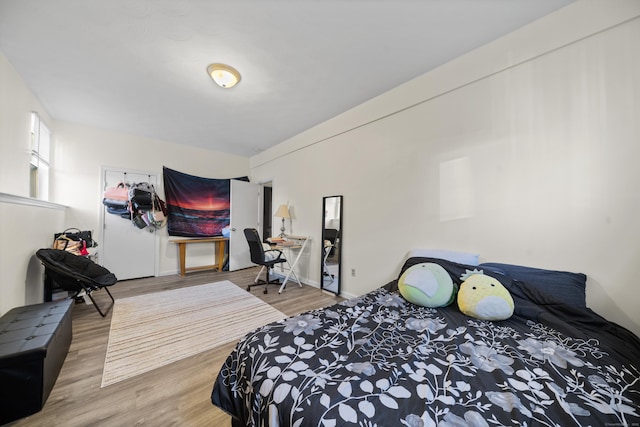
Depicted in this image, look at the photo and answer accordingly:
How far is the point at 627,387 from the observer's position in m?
0.86

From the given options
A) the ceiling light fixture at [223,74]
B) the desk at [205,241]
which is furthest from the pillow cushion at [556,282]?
the desk at [205,241]

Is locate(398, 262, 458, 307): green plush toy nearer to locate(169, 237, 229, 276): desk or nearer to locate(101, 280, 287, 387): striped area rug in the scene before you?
locate(101, 280, 287, 387): striped area rug

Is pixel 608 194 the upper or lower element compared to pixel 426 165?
lower

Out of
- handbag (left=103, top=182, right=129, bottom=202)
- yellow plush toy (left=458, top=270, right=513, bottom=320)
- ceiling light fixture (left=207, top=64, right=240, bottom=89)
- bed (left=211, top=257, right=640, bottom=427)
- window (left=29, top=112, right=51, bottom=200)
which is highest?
ceiling light fixture (left=207, top=64, right=240, bottom=89)

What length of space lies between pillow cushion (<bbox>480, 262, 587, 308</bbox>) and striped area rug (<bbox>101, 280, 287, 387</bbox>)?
2294mm

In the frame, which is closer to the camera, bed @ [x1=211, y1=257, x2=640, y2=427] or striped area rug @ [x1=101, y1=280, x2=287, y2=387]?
bed @ [x1=211, y1=257, x2=640, y2=427]

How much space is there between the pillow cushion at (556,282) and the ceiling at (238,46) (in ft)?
6.46

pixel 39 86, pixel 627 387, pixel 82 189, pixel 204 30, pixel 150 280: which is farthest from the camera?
pixel 150 280

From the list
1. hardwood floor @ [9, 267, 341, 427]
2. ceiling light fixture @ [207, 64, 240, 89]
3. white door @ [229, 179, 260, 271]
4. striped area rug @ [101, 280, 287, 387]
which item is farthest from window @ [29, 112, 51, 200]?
white door @ [229, 179, 260, 271]

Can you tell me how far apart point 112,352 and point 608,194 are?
398 centimetres

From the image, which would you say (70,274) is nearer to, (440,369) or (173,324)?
(173,324)

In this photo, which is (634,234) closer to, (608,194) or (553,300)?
(608,194)

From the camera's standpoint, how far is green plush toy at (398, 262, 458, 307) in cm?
160

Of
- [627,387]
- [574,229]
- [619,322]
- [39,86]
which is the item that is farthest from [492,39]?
[39,86]
